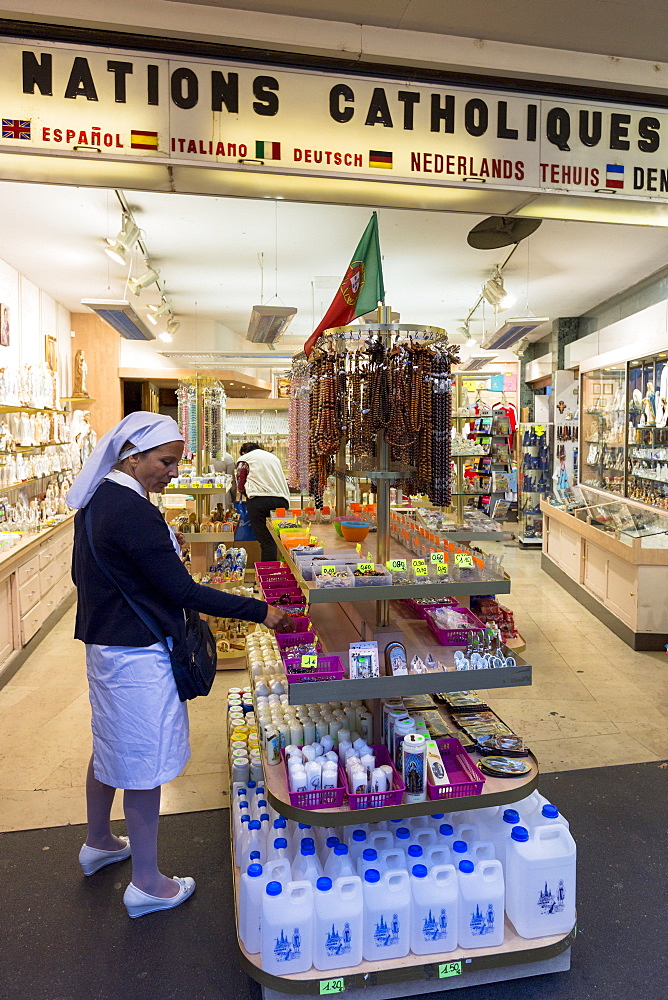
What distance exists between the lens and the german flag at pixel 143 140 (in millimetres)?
2330

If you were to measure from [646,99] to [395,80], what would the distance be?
3.97 feet

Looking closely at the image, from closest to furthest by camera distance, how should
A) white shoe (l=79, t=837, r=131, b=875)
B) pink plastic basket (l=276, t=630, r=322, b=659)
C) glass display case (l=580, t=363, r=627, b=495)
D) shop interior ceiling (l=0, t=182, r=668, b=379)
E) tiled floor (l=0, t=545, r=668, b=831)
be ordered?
pink plastic basket (l=276, t=630, r=322, b=659) → white shoe (l=79, t=837, r=131, b=875) → tiled floor (l=0, t=545, r=668, b=831) → shop interior ceiling (l=0, t=182, r=668, b=379) → glass display case (l=580, t=363, r=627, b=495)

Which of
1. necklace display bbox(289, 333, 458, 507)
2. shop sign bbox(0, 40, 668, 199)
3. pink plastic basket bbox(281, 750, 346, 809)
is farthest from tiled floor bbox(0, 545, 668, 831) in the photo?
shop sign bbox(0, 40, 668, 199)

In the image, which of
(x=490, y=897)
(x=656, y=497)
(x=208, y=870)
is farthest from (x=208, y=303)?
(x=490, y=897)

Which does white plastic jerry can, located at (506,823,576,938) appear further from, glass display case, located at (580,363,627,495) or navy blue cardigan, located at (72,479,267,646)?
glass display case, located at (580,363,627,495)

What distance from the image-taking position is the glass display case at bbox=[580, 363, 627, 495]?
8.18 meters

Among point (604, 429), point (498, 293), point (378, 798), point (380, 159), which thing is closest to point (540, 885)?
point (378, 798)

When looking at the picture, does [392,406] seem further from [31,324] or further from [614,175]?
[31,324]

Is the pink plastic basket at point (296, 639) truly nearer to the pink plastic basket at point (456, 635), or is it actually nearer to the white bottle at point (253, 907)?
the pink plastic basket at point (456, 635)

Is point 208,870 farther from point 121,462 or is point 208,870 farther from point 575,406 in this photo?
point 575,406

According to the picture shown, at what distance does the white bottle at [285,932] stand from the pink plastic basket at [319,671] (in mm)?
638

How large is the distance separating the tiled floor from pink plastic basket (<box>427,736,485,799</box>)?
2.70 feet

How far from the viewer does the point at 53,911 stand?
2691 mm

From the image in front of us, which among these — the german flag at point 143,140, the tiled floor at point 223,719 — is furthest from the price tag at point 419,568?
the german flag at point 143,140
